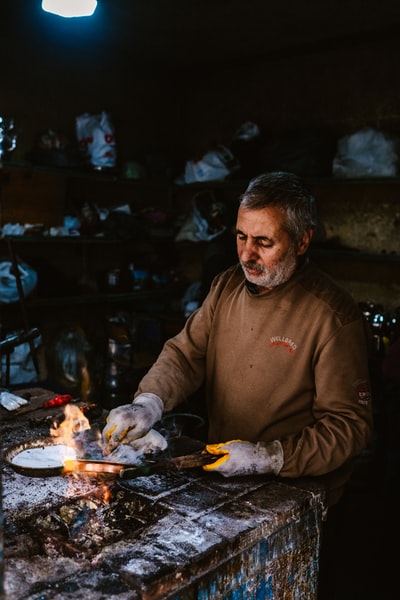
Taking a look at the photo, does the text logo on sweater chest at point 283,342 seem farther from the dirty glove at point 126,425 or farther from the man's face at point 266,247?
the dirty glove at point 126,425

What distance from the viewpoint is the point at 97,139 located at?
5.74m

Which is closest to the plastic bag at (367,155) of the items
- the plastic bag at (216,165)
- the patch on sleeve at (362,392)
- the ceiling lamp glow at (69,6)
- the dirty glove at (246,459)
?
the plastic bag at (216,165)

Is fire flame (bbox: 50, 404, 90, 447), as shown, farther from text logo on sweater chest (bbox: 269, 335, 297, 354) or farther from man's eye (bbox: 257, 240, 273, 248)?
man's eye (bbox: 257, 240, 273, 248)

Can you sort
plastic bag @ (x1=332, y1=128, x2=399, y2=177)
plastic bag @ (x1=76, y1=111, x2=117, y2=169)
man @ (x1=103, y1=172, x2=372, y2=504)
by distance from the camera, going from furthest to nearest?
plastic bag @ (x1=76, y1=111, x2=117, y2=169)
plastic bag @ (x1=332, y1=128, x2=399, y2=177)
man @ (x1=103, y1=172, x2=372, y2=504)

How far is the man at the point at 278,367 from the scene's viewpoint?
1966mm

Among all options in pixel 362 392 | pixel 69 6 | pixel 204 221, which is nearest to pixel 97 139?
pixel 204 221

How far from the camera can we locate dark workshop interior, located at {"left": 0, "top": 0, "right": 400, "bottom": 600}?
4.98 metres

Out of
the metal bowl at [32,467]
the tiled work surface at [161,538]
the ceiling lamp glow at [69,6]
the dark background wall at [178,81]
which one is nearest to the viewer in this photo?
the tiled work surface at [161,538]

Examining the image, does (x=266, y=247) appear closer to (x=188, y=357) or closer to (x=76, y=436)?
(x=188, y=357)

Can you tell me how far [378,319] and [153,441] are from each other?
10.9 feet

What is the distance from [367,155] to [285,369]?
346 centimetres

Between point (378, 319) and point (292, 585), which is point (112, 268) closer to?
point (378, 319)

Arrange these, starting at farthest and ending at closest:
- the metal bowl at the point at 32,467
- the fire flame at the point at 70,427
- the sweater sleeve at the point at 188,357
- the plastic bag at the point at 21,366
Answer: the plastic bag at the point at 21,366 < the sweater sleeve at the point at 188,357 < the fire flame at the point at 70,427 < the metal bowl at the point at 32,467

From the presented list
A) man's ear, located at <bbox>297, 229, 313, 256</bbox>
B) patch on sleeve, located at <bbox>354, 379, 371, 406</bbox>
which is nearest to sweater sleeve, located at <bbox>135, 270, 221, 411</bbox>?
man's ear, located at <bbox>297, 229, 313, 256</bbox>
